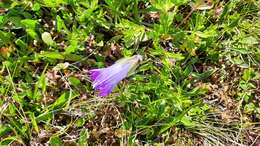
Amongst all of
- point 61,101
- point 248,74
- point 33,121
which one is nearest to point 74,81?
point 61,101

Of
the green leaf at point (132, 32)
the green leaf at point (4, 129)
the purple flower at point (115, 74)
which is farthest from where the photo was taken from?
the green leaf at point (132, 32)

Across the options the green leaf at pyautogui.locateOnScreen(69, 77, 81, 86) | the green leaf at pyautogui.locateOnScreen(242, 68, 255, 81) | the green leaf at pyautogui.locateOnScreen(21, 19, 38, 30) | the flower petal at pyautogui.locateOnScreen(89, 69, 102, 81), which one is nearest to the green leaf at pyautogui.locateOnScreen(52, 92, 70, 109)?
the green leaf at pyautogui.locateOnScreen(69, 77, 81, 86)

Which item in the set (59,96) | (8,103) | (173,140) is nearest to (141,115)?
(173,140)

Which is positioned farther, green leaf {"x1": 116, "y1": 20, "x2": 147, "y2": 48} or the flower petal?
green leaf {"x1": 116, "y1": 20, "x2": 147, "y2": 48}

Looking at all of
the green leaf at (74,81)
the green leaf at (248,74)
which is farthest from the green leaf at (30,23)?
the green leaf at (248,74)

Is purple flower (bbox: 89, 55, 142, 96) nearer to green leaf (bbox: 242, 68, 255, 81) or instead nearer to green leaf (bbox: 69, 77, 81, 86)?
green leaf (bbox: 69, 77, 81, 86)

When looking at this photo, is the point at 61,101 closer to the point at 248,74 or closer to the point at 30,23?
the point at 30,23

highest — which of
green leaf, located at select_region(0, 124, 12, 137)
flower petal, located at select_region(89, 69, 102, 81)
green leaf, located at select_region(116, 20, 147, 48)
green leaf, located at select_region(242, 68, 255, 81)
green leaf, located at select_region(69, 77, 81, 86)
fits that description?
green leaf, located at select_region(116, 20, 147, 48)

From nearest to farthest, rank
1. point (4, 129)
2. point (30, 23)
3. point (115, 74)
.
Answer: point (115, 74) < point (4, 129) < point (30, 23)

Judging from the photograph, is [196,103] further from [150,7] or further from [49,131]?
[49,131]

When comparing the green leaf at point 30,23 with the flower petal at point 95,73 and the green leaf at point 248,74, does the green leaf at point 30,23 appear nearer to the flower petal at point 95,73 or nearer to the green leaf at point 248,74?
the flower petal at point 95,73

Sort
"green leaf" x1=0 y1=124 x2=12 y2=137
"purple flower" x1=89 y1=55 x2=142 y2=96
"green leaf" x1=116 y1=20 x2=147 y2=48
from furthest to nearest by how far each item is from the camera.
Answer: "green leaf" x1=116 y1=20 x2=147 y2=48 < "green leaf" x1=0 y1=124 x2=12 y2=137 < "purple flower" x1=89 y1=55 x2=142 y2=96
